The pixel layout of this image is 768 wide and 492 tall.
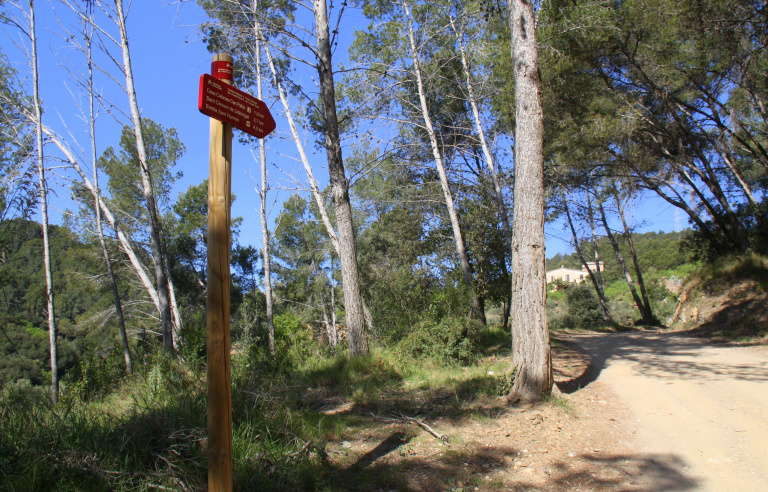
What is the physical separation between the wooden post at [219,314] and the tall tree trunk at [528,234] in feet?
13.0

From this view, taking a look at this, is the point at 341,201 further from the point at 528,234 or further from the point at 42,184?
the point at 42,184

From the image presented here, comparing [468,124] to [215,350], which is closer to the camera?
[215,350]

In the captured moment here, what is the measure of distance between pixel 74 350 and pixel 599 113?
86.6 ft

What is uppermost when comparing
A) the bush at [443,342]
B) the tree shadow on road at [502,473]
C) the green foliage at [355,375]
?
the bush at [443,342]

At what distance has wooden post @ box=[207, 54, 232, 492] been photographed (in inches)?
90.1

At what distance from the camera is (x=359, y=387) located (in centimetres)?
638

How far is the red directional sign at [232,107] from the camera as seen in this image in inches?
92.7

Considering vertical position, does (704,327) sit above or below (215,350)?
below

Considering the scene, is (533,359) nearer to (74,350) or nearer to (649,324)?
(649,324)

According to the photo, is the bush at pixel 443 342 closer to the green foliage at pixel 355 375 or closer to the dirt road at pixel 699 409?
the green foliage at pixel 355 375

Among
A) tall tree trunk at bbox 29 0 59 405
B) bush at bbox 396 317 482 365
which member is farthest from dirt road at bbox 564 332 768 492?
tall tree trunk at bbox 29 0 59 405

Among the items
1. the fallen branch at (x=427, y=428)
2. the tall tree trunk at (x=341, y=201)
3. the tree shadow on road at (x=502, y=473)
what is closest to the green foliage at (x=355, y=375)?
the tall tree trunk at (x=341, y=201)

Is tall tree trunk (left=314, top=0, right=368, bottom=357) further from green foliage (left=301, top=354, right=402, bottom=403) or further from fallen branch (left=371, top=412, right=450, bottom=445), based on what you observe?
fallen branch (left=371, top=412, right=450, bottom=445)

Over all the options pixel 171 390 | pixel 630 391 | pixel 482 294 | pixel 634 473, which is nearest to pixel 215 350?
pixel 171 390
